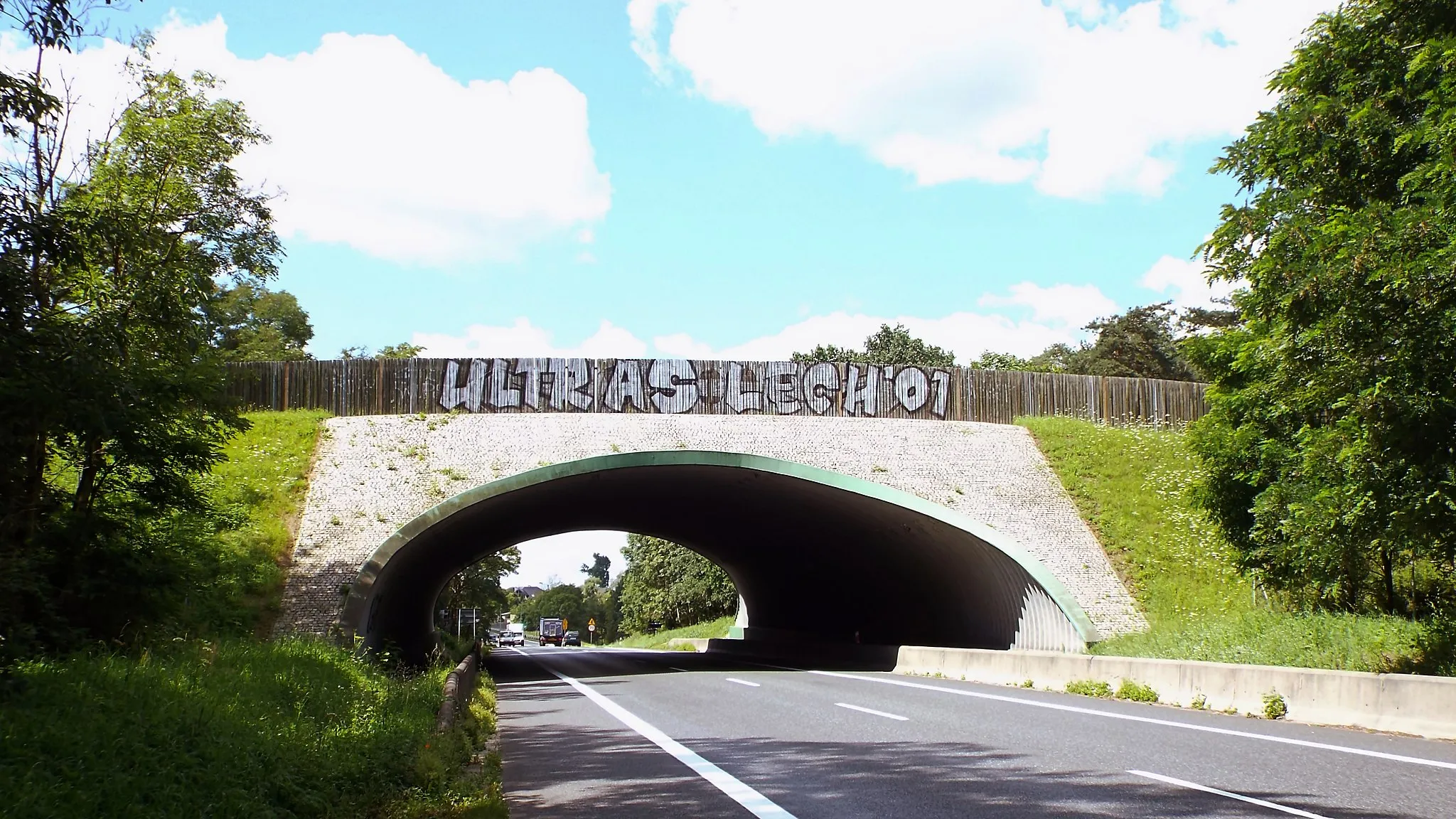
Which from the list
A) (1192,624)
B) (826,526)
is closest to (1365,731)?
(1192,624)

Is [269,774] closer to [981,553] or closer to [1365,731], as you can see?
[1365,731]

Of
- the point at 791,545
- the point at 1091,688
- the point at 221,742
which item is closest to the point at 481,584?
the point at 791,545

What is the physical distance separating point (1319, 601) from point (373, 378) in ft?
73.7

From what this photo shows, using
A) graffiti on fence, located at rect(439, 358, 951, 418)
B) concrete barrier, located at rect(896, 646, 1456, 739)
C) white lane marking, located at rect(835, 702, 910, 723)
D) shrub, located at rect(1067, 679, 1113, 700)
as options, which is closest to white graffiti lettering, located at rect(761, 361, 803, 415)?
graffiti on fence, located at rect(439, 358, 951, 418)

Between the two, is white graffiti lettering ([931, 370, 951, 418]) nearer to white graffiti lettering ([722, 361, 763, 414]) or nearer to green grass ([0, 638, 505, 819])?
white graffiti lettering ([722, 361, 763, 414])

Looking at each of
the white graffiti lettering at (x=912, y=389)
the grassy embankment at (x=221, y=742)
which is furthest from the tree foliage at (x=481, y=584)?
the grassy embankment at (x=221, y=742)

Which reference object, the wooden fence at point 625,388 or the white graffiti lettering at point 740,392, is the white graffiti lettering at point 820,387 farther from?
the white graffiti lettering at point 740,392

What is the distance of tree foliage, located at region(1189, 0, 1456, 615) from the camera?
11734mm

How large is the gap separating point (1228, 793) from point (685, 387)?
76.2 ft

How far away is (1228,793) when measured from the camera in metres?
7.34

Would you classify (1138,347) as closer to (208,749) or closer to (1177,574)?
(1177,574)

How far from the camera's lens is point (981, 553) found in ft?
80.5

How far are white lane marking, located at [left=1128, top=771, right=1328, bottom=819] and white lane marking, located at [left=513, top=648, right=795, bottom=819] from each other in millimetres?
2843

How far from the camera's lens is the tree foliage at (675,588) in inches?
2933
